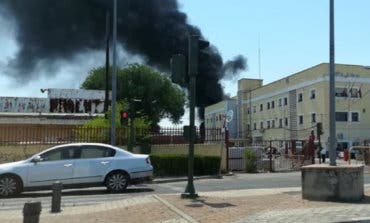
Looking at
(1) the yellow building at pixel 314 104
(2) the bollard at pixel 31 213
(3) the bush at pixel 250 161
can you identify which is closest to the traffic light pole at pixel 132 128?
(3) the bush at pixel 250 161

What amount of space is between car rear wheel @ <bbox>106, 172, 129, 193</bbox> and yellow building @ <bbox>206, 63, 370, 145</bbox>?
52922mm

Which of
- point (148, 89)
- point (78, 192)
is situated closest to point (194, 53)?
point (78, 192)

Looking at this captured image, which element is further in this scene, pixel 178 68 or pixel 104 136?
pixel 104 136

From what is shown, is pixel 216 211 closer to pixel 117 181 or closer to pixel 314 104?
pixel 117 181

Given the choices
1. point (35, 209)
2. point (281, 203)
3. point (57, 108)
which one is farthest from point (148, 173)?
point (57, 108)

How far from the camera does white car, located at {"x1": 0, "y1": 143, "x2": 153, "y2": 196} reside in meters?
17.1

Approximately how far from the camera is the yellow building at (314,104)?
71.6 meters

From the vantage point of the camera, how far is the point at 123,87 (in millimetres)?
65688

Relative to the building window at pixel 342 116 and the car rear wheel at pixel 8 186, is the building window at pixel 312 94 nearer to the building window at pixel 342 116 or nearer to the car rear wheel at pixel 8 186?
the building window at pixel 342 116

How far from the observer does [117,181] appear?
59.0 feet

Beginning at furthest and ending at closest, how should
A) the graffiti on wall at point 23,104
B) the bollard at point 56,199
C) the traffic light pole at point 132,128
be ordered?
the graffiti on wall at point 23,104
the traffic light pole at point 132,128
the bollard at point 56,199

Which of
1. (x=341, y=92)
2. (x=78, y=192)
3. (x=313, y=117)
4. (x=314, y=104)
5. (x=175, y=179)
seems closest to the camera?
(x=78, y=192)

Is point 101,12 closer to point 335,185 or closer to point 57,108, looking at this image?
point 57,108

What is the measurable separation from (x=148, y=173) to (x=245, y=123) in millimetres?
82458
